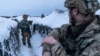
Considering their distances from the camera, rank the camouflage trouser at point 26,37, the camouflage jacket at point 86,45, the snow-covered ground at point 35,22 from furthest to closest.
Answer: the camouflage trouser at point 26,37 → the snow-covered ground at point 35,22 → the camouflage jacket at point 86,45

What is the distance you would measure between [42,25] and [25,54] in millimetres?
2261

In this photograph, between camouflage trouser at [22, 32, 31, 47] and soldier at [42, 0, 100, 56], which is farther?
camouflage trouser at [22, 32, 31, 47]

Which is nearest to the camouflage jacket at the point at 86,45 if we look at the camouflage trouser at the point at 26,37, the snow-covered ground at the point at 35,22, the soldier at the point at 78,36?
the soldier at the point at 78,36

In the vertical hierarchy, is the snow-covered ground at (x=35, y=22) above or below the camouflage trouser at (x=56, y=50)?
below

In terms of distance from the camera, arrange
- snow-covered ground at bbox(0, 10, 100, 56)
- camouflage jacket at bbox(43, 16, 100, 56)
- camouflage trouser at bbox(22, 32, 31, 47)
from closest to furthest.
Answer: camouflage jacket at bbox(43, 16, 100, 56) < snow-covered ground at bbox(0, 10, 100, 56) < camouflage trouser at bbox(22, 32, 31, 47)

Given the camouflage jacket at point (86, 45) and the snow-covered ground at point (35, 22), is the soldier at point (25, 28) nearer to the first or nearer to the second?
the snow-covered ground at point (35, 22)

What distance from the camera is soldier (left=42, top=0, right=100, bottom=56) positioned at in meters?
3.16

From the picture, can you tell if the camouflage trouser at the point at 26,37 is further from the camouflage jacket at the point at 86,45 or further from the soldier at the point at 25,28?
the camouflage jacket at the point at 86,45

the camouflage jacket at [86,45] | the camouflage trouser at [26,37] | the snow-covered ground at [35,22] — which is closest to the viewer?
the camouflage jacket at [86,45]

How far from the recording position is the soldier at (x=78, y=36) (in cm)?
316

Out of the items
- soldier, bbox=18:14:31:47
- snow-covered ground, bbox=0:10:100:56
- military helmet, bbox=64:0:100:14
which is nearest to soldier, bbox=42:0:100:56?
military helmet, bbox=64:0:100:14

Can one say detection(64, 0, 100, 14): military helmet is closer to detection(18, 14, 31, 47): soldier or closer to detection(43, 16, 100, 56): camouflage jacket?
detection(43, 16, 100, 56): camouflage jacket

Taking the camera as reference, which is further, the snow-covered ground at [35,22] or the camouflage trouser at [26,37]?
the camouflage trouser at [26,37]

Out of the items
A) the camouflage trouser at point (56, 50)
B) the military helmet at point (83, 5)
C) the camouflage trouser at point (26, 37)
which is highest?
the military helmet at point (83, 5)
